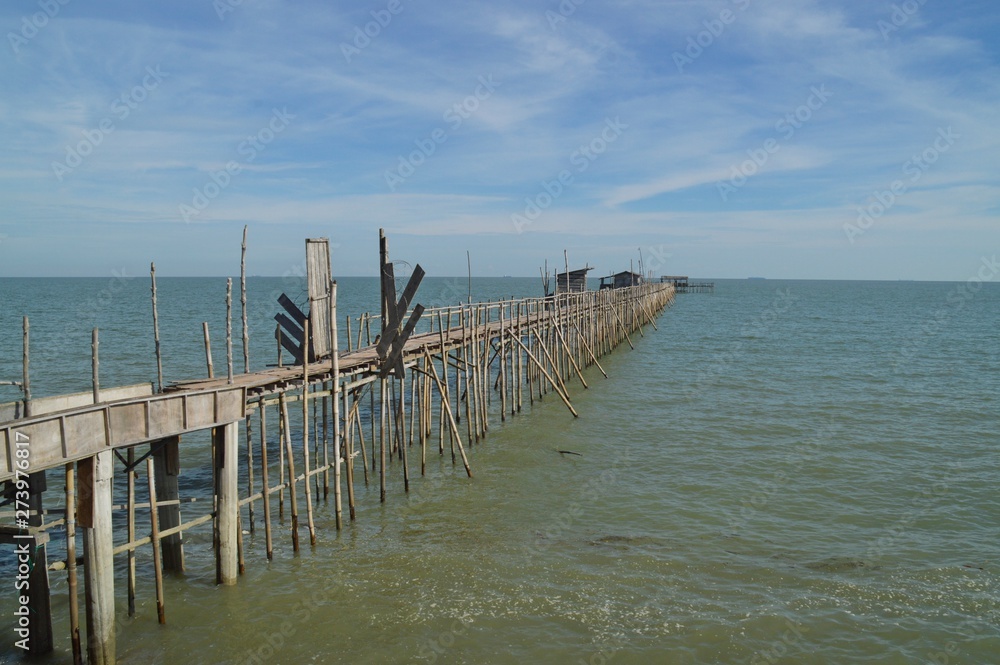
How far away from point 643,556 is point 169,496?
6313 millimetres

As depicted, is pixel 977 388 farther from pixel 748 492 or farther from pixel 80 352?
pixel 80 352

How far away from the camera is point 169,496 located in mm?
8258

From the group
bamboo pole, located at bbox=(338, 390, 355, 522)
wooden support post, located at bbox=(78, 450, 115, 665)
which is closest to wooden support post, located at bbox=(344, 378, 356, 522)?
bamboo pole, located at bbox=(338, 390, 355, 522)

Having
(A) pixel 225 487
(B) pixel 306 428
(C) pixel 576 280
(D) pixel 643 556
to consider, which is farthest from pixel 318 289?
(C) pixel 576 280

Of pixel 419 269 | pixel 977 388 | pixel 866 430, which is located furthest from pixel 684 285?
pixel 419 269

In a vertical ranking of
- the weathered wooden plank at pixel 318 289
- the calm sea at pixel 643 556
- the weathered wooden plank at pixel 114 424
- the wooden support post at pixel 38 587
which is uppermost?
the weathered wooden plank at pixel 318 289

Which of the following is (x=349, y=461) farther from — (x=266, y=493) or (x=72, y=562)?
(x=72, y=562)

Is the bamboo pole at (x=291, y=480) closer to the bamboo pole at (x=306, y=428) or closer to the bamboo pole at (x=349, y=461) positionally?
the bamboo pole at (x=306, y=428)

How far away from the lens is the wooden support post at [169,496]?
26.7 feet

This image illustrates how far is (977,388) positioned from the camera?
23719 mm

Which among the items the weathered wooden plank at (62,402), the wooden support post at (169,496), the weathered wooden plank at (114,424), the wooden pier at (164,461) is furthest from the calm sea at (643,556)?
the weathered wooden plank at (62,402)

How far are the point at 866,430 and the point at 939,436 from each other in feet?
5.28

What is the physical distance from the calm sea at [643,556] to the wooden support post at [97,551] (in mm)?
538

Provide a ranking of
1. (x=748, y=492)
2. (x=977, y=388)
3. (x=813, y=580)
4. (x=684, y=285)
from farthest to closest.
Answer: (x=684, y=285) → (x=977, y=388) → (x=748, y=492) → (x=813, y=580)
